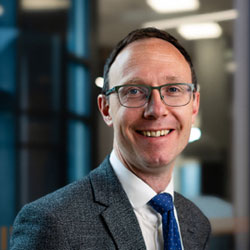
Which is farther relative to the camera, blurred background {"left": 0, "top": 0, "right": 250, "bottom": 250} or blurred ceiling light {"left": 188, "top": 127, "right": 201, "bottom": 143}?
blurred ceiling light {"left": 188, "top": 127, "right": 201, "bottom": 143}

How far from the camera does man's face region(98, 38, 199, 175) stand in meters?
1.08

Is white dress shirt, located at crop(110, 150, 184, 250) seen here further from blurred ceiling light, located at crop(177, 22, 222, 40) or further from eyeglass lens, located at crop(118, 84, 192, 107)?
blurred ceiling light, located at crop(177, 22, 222, 40)

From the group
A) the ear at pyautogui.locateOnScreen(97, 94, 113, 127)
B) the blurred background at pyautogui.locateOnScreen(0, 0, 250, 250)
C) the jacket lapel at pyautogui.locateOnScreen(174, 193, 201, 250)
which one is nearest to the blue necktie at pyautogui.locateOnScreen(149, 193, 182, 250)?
the jacket lapel at pyautogui.locateOnScreen(174, 193, 201, 250)

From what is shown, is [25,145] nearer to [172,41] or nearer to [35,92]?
[35,92]

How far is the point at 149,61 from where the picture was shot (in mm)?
1110

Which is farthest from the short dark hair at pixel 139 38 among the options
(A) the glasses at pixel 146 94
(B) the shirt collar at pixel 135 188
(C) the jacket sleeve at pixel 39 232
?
(C) the jacket sleeve at pixel 39 232

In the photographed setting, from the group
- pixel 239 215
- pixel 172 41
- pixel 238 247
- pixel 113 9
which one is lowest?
pixel 238 247

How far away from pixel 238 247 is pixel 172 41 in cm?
214

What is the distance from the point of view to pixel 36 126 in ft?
8.86

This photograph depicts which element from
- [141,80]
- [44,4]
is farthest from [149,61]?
[44,4]

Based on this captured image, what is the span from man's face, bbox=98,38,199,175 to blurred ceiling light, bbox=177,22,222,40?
180cm

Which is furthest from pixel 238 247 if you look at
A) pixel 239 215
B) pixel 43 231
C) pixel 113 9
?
pixel 43 231

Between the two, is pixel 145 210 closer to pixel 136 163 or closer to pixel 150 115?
pixel 136 163

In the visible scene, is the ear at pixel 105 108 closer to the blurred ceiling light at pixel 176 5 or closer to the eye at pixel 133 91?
the eye at pixel 133 91
